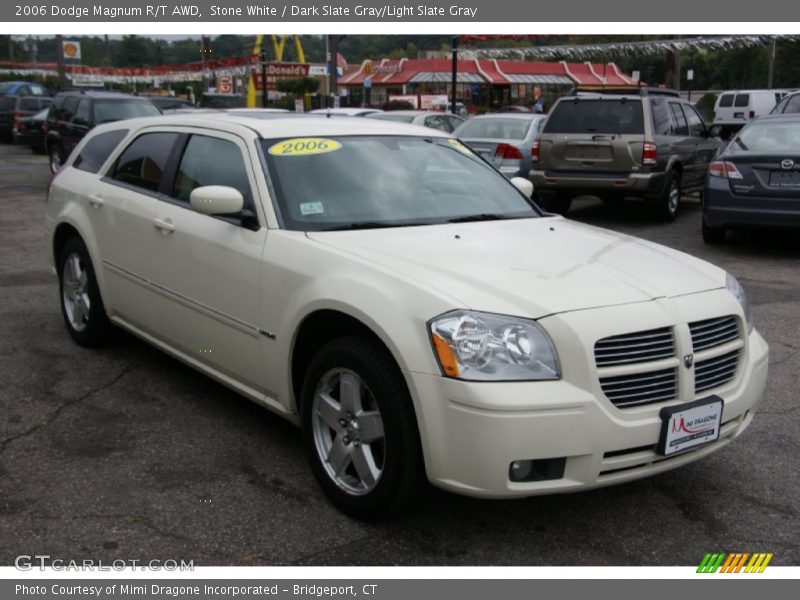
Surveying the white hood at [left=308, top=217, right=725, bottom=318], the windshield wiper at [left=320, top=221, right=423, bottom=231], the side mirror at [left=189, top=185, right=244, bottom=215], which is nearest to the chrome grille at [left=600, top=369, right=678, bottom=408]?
the white hood at [left=308, top=217, right=725, bottom=318]

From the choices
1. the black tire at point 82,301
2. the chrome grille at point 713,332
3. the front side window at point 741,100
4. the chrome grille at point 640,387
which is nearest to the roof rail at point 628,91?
the black tire at point 82,301

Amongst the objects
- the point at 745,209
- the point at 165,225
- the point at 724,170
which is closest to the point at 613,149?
the point at 724,170

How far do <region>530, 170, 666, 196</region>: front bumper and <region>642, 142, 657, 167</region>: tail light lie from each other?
16 cm

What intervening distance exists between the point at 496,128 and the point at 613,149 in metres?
2.77

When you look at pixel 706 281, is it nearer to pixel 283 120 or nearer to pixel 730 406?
pixel 730 406

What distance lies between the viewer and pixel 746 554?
10.9 ft

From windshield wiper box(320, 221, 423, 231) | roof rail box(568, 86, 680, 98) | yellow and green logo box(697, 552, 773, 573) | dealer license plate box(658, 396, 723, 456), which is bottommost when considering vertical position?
yellow and green logo box(697, 552, 773, 573)

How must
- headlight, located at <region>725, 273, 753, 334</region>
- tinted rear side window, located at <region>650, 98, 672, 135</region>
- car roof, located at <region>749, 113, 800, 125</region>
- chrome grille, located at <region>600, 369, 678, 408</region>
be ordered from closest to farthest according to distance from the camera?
chrome grille, located at <region>600, 369, 678, 408</region> → headlight, located at <region>725, 273, 753, 334</region> → car roof, located at <region>749, 113, 800, 125</region> → tinted rear side window, located at <region>650, 98, 672, 135</region>

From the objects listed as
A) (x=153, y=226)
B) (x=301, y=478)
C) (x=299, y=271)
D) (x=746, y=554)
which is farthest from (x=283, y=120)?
(x=746, y=554)

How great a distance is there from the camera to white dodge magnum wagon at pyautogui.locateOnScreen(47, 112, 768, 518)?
3076 millimetres

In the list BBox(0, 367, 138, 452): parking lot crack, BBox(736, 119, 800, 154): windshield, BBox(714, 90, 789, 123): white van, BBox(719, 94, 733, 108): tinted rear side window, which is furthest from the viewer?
BBox(719, 94, 733, 108): tinted rear side window

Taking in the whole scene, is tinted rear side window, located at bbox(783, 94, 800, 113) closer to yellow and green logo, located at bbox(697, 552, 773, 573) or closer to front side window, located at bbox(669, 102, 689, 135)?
front side window, located at bbox(669, 102, 689, 135)

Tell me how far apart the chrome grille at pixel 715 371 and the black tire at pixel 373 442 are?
45.2 inches

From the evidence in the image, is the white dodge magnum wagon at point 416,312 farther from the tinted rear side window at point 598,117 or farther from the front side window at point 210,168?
the tinted rear side window at point 598,117
